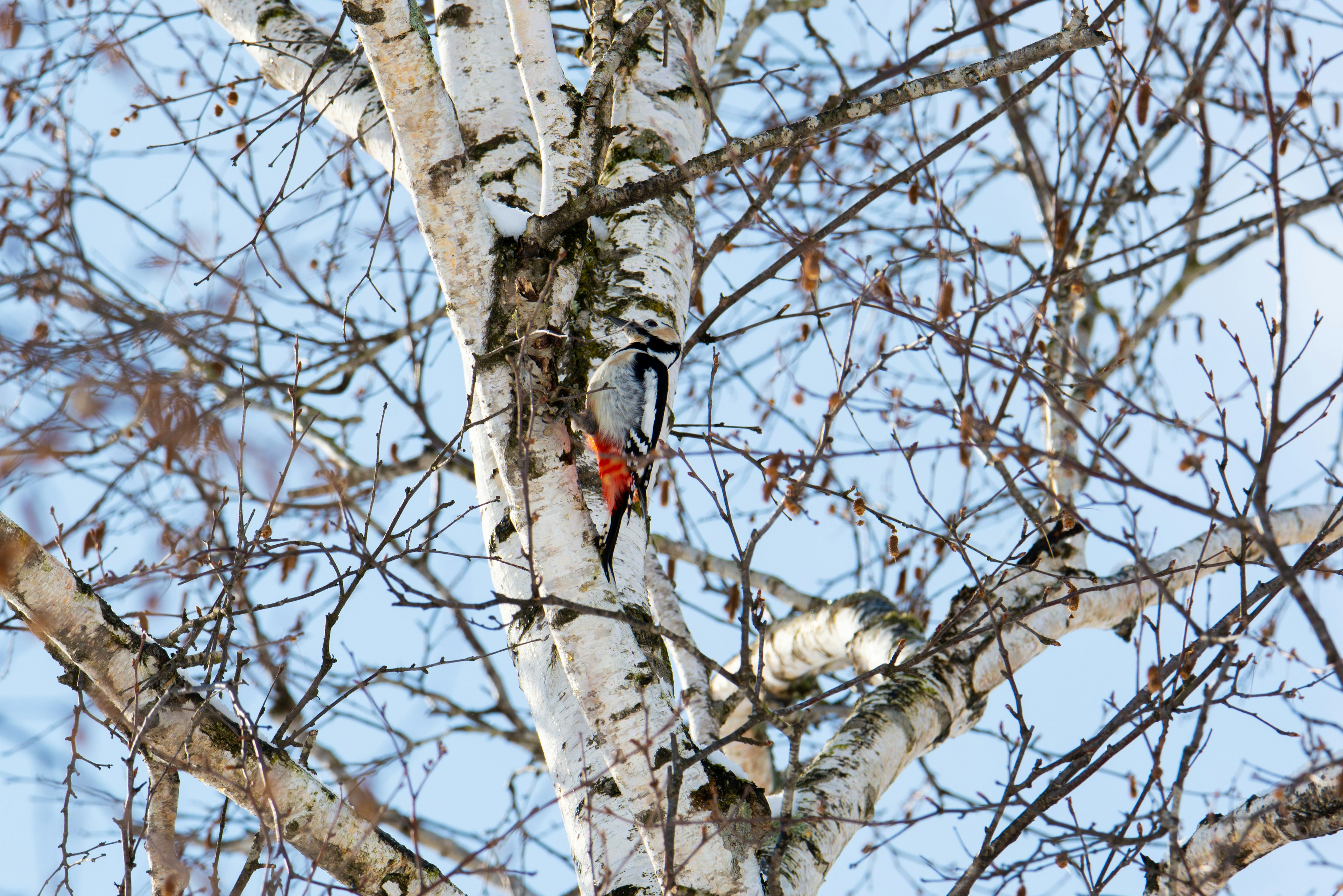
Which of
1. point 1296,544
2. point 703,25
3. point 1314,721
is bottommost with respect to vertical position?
point 1314,721

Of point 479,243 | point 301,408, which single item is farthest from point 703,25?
point 301,408

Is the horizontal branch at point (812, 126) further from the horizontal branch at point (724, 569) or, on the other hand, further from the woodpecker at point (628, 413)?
the horizontal branch at point (724, 569)

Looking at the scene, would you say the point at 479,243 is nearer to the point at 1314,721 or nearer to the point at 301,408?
the point at 301,408

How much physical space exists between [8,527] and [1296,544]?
4.87 metres

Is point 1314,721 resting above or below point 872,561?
below

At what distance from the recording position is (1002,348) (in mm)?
2830

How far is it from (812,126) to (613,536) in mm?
1099

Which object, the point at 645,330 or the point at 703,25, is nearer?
the point at 645,330

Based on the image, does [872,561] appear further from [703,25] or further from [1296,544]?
[703,25]

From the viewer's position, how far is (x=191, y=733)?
2.30 metres

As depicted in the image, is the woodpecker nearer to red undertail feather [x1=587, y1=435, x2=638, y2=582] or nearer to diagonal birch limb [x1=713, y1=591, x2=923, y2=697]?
red undertail feather [x1=587, y1=435, x2=638, y2=582]

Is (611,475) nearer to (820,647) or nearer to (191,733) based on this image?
(191,733)

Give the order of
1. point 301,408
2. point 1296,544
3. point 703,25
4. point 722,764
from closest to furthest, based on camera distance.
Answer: point 722,764
point 301,408
point 703,25
point 1296,544

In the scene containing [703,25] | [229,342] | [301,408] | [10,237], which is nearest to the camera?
[229,342]
